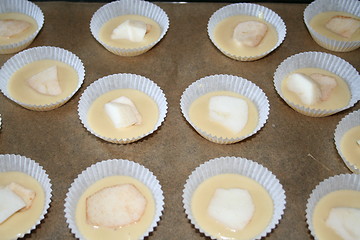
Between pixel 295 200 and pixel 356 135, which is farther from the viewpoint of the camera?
Result: pixel 356 135

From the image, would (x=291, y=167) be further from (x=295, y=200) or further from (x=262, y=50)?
(x=262, y=50)

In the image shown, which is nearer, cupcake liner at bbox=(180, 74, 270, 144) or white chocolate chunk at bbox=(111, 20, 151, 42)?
cupcake liner at bbox=(180, 74, 270, 144)

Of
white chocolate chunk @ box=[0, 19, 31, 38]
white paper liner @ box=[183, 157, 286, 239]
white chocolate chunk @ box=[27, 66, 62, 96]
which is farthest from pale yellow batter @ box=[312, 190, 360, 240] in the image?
white chocolate chunk @ box=[0, 19, 31, 38]

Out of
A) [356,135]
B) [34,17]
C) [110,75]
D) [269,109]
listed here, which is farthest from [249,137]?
[34,17]

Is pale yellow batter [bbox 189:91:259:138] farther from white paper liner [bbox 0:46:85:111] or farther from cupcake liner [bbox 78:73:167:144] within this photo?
white paper liner [bbox 0:46:85:111]

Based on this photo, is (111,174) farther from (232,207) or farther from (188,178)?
(232,207)

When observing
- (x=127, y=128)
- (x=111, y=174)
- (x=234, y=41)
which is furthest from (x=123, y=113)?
(x=234, y=41)

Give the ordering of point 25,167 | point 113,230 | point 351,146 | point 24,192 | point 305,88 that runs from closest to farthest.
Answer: point 113,230
point 24,192
point 25,167
point 351,146
point 305,88
